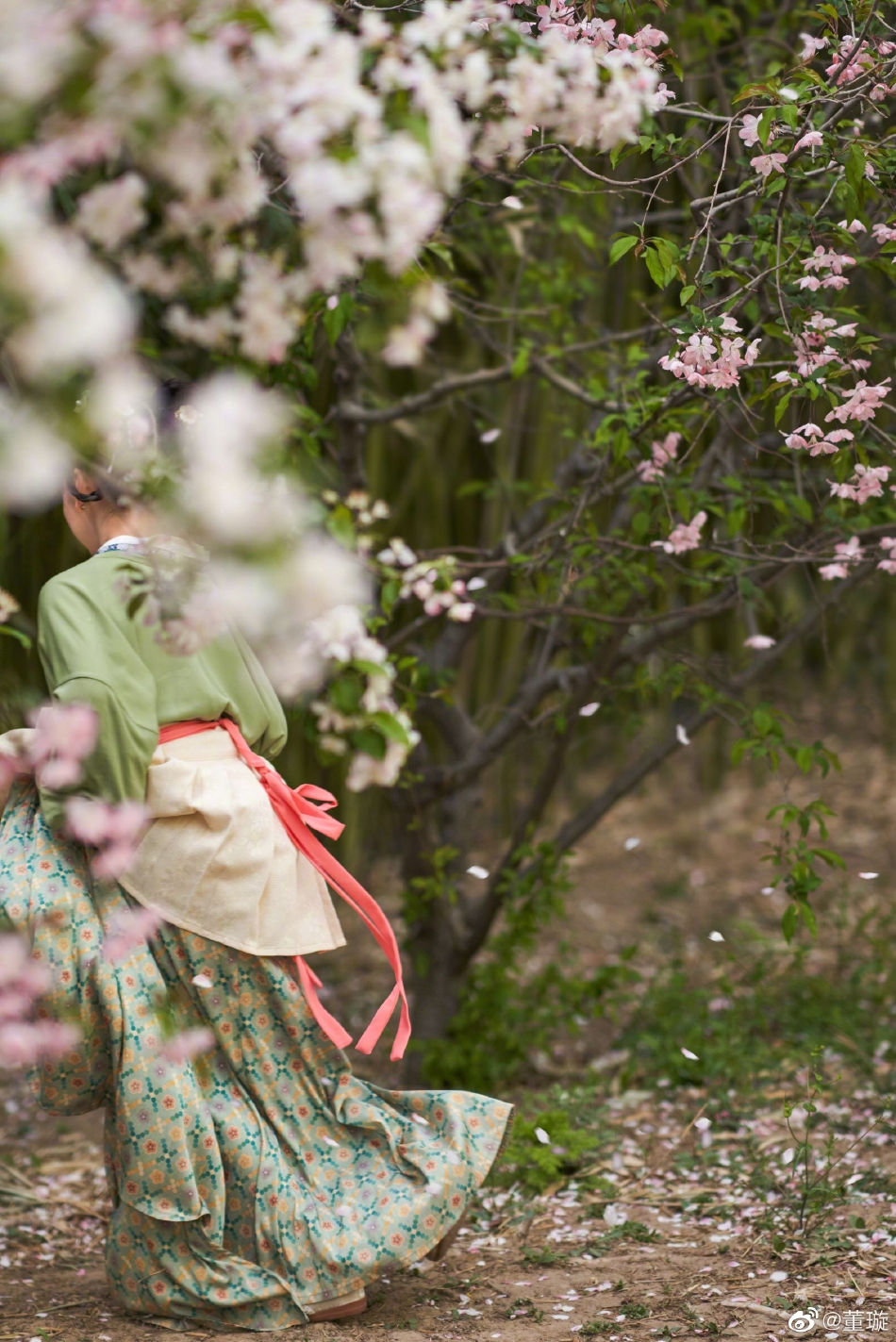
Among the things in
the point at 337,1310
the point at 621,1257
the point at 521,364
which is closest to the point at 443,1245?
the point at 337,1310

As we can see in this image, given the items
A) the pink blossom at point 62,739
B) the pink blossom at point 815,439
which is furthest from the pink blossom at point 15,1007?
the pink blossom at point 815,439

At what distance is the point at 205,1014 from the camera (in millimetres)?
2057

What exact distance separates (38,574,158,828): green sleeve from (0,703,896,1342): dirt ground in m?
0.85

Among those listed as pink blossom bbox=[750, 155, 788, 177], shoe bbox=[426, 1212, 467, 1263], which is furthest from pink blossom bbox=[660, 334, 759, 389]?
shoe bbox=[426, 1212, 467, 1263]

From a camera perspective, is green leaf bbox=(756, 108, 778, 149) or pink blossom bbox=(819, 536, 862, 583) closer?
green leaf bbox=(756, 108, 778, 149)

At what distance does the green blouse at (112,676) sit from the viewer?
74.3 inches

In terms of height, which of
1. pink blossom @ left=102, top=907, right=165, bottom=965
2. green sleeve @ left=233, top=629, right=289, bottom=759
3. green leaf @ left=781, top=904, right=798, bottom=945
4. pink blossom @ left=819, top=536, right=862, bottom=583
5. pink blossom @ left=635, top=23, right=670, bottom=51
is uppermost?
pink blossom @ left=635, top=23, right=670, bottom=51

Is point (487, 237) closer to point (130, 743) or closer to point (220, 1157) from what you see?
point (130, 743)

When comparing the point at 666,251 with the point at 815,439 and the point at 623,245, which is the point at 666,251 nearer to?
the point at 623,245

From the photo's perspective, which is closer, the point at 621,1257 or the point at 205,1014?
the point at 205,1014

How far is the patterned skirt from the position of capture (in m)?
1.96

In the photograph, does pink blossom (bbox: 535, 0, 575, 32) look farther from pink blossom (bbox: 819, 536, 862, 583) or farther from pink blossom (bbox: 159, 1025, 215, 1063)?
pink blossom (bbox: 159, 1025, 215, 1063)

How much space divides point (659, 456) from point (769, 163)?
25.6 inches

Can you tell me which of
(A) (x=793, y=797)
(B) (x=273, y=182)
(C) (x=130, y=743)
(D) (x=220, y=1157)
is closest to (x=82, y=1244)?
(D) (x=220, y=1157)
